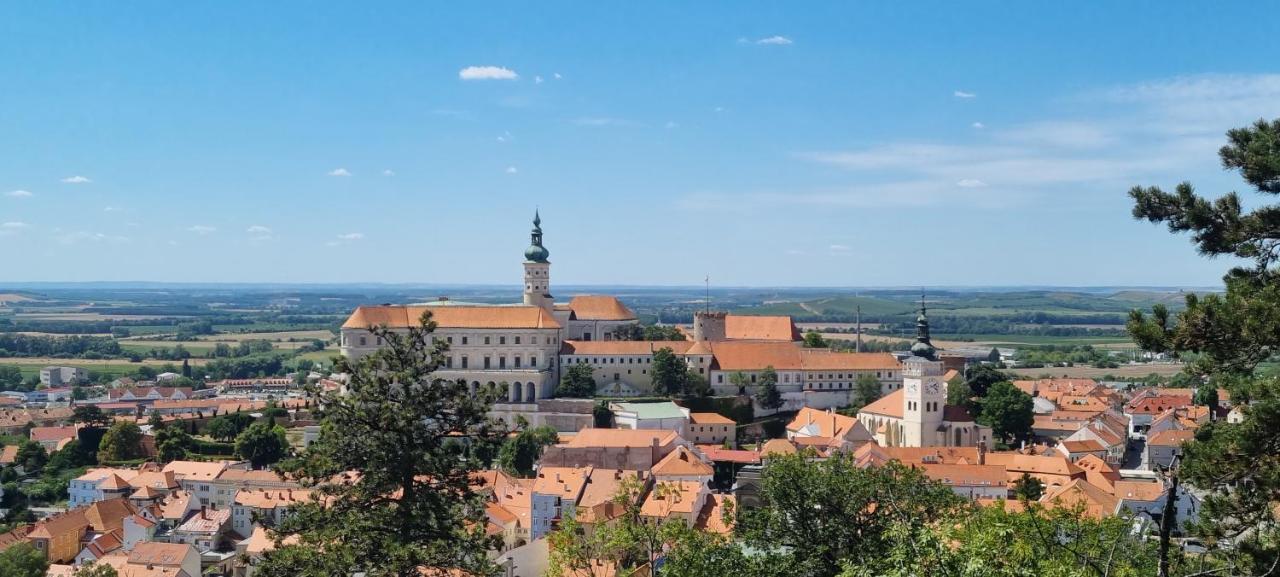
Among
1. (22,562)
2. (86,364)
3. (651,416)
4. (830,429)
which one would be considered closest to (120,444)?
(22,562)

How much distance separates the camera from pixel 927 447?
58812 mm

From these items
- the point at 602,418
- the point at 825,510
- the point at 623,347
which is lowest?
the point at 602,418

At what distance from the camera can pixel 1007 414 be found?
216 ft

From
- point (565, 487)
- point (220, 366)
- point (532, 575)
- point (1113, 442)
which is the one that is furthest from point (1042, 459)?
point (220, 366)

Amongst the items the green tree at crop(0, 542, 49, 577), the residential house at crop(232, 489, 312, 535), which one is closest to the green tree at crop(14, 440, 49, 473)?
the residential house at crop(232, 489, 312, 535)

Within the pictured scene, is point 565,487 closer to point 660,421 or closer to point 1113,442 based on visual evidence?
point 660,421

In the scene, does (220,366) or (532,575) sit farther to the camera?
(220,366)

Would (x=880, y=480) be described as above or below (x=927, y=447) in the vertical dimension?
above

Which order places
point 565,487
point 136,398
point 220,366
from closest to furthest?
point 565,487, point 136,398, point 220,366

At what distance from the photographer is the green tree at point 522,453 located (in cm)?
6153

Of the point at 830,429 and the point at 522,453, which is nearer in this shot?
the point at 522,453

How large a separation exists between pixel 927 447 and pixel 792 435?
27.4ft

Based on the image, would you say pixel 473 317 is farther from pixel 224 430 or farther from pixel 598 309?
pixel 224 430

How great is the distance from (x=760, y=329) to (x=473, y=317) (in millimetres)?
22692
